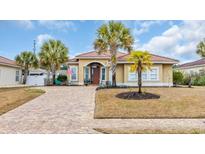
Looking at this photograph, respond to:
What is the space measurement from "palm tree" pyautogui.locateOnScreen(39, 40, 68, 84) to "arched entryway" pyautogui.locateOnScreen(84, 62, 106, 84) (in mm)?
2908

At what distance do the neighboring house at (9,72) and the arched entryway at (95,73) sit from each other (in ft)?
22.9

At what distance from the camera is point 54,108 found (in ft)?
36.5

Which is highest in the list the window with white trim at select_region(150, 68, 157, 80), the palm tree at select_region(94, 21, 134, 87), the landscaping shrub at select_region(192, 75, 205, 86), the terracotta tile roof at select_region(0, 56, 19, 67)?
the palm tree at select_region(94, 21, 134, 87)

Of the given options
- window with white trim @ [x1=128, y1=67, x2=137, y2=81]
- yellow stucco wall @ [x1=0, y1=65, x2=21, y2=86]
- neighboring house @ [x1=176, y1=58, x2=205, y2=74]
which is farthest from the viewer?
neighboring house @ [x1=176, y1=58, x2=205, y2=74]

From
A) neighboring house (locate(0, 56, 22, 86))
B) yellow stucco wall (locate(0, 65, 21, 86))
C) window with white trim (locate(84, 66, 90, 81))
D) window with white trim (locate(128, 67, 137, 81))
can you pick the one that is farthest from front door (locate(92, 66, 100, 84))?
yellow stucco wall (locate(0, 65, 21, 86))

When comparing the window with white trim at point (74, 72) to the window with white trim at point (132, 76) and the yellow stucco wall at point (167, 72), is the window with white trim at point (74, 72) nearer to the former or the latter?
the window with white trim at point (132, 76)

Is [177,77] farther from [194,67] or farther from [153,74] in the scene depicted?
[194,67]

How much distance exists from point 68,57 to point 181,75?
44.4 feet

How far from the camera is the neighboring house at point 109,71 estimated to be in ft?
72.0

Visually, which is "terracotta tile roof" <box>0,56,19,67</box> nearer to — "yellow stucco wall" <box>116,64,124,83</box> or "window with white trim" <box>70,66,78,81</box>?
"window with white trim" <box>70,66,78,81</box>

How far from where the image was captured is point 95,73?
24000 mm

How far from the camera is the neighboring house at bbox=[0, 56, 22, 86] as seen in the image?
64.8ft

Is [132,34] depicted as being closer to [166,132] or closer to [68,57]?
[68,57]

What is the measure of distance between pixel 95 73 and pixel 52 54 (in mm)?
5343
